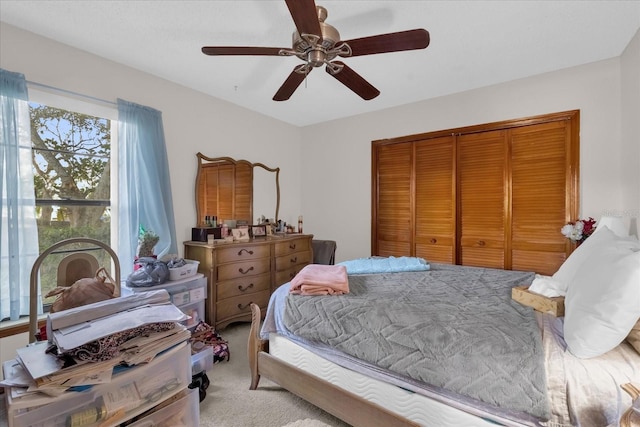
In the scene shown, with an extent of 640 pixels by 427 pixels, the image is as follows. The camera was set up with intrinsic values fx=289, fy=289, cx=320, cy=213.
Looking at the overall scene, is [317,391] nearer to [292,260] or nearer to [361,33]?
[292,260]

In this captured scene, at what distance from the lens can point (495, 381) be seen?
1136 millimetres

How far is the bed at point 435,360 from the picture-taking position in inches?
41.3

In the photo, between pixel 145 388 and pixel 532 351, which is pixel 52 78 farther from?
pixel 532 351

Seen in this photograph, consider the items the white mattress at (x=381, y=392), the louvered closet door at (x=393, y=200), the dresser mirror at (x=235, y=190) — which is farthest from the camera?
the louvered closet door at (x=393, y=200)

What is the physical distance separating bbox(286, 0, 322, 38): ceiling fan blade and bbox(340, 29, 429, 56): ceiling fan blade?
9.2 inches

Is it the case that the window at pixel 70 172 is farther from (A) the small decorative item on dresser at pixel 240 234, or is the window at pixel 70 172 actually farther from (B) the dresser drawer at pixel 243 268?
(A) the small decorative item on dresser at pixel 240 234

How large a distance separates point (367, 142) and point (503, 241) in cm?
198

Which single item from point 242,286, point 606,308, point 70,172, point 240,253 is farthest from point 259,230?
point 606,308

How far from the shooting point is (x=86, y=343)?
0.84 metres

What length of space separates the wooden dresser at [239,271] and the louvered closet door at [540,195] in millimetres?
2498

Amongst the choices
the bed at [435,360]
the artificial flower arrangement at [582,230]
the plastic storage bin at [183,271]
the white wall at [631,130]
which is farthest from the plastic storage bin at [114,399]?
the white wall at [631,130]

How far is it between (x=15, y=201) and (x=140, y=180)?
2.70 ft

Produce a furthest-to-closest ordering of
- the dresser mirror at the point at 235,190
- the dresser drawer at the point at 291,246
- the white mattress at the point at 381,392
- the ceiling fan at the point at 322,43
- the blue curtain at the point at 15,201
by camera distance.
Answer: the dresser drawer at the point at 291,246
the dresser mirror at the point at 235,190
the blue curtain at the point at 15,201
the ceiling fan at the point at 322,43
the white mattress at the point at 381,392

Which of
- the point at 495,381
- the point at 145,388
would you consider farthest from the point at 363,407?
the point at 145,388
